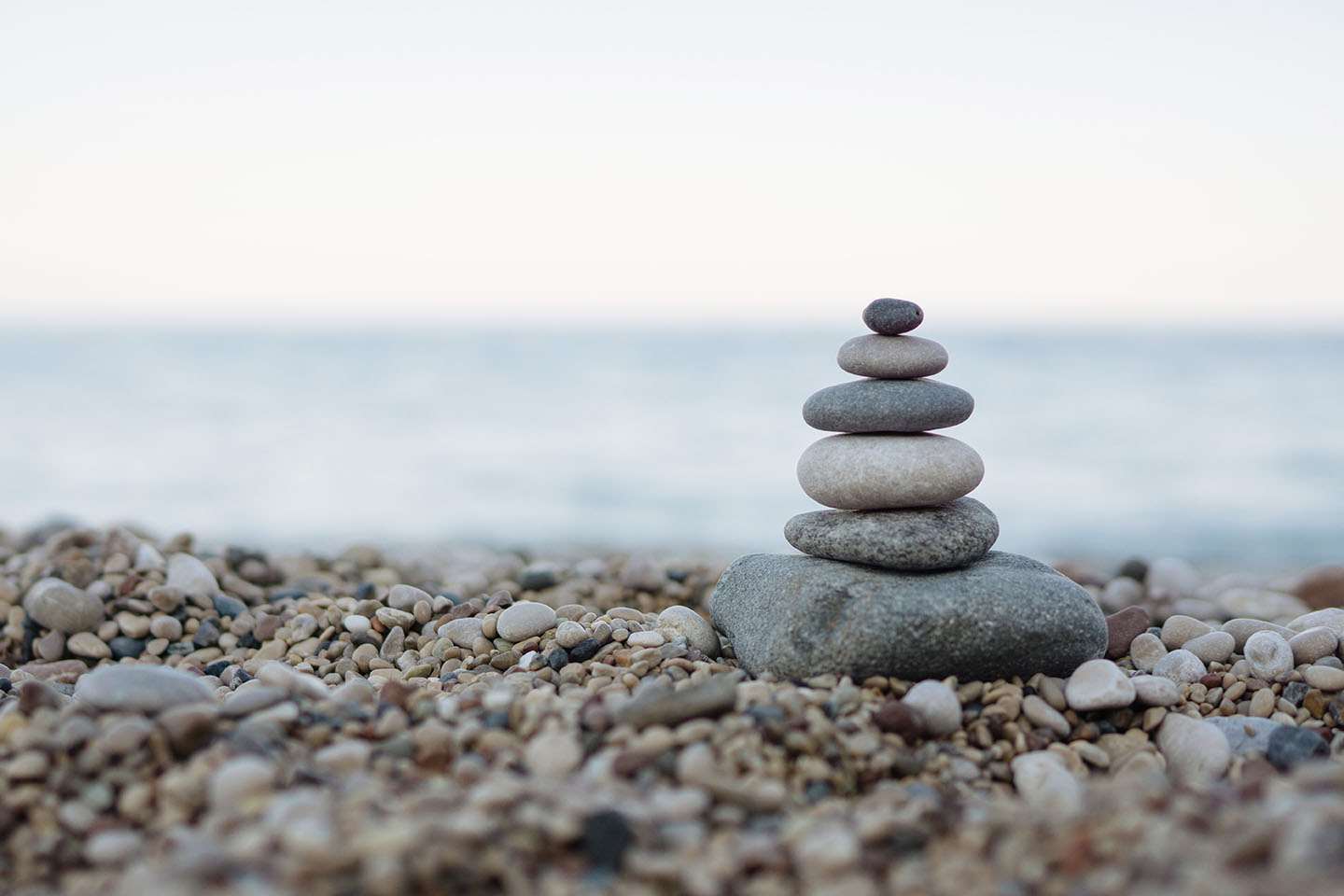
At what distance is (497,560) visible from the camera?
736 centimetres

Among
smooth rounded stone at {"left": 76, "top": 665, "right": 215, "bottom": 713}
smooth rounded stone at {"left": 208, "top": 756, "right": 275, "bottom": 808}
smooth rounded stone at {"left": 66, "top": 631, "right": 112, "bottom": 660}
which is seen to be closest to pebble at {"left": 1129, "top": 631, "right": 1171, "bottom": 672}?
smooth rounded stone at {"left": 208, "top": 756, "right": 275, "bottom": 808}

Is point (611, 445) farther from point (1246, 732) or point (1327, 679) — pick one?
point (1246, 732)

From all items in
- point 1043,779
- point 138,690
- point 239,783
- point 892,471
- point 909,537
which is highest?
point 892,471

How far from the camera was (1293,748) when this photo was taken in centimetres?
361

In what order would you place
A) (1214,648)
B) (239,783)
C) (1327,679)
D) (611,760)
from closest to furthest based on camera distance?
1. (239,783)
2. (611,760)
3. (1327,679)
4. (1214,648)

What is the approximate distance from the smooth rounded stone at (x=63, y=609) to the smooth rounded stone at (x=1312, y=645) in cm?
542

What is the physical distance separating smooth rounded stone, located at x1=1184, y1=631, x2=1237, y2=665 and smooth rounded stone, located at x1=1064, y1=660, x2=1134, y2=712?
2.51ft

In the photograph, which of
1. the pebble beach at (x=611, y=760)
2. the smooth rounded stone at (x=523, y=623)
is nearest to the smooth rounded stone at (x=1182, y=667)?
the pebble beach at (x=611, y=760)

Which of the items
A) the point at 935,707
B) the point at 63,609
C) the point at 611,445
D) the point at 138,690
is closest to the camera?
the point at 138,690

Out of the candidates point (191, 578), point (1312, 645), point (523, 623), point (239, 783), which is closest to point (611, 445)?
point (191, 578)

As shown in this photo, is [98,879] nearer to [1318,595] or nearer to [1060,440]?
[1318,595]

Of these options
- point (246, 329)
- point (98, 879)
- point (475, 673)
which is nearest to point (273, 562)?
point (475, 673)

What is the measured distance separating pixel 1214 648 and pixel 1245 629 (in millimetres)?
324

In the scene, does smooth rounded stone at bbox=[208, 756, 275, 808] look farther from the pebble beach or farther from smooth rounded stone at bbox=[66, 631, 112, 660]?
smooth rounded stone at bbox=[66, 631, 112, 660]
